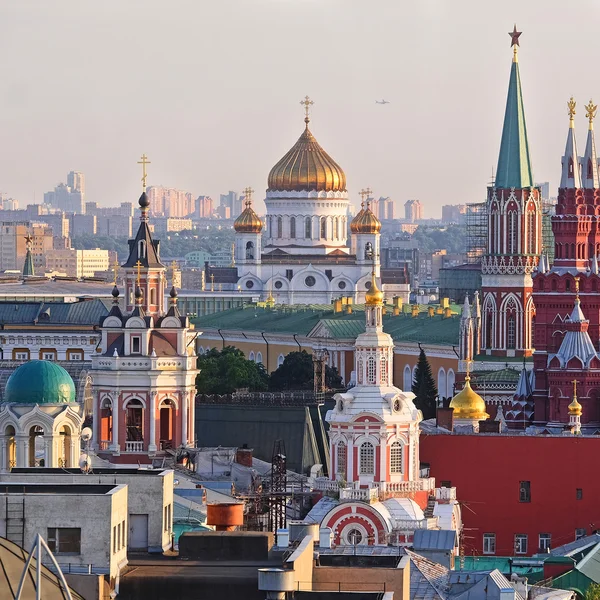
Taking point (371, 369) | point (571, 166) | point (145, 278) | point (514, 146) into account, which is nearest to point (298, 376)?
point (514, 146)

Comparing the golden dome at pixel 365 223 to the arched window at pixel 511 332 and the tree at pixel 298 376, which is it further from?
the arched window at pixel 511 332

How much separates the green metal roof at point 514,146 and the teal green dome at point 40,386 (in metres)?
36.5

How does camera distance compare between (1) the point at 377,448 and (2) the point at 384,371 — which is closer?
(1) the point at 377,448

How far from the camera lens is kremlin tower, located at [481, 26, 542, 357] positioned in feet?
292

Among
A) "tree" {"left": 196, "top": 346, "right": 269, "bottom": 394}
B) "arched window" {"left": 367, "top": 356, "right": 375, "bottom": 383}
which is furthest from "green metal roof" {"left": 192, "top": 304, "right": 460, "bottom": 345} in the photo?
"arched window" {"left": 367, "top": 356, "right": 375, "bottom": 383}

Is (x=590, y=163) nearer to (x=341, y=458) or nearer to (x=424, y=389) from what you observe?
(x=424, y=389)

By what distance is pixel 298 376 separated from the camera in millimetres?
92312

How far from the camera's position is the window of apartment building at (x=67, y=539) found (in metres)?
30.0

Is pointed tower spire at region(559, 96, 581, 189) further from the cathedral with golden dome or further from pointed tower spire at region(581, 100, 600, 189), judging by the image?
the cathedral with golden dome

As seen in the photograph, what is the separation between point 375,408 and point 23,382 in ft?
24.1

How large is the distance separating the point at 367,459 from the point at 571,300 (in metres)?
19.2

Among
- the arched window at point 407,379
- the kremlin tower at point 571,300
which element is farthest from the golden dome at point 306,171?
the kremlin tower at point 571,300

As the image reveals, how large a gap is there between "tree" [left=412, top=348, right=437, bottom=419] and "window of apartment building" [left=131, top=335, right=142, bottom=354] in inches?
440

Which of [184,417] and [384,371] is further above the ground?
[384,371]
